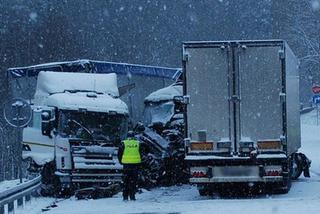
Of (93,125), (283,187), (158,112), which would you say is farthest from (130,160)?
(158,112)

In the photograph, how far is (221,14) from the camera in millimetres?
72875

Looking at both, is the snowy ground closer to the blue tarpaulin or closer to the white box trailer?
the white box trailer

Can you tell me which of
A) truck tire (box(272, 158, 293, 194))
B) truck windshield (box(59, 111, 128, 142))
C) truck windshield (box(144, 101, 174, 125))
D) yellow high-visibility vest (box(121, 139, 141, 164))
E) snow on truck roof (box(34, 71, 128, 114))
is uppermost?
snow on truck roof (box(34, 71, 128, 114))

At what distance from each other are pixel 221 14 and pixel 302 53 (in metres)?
13.1

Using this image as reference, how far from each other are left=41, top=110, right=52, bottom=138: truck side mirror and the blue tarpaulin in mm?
3346

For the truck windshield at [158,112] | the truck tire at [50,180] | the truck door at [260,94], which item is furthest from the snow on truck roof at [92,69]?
the truck door at [260,94]

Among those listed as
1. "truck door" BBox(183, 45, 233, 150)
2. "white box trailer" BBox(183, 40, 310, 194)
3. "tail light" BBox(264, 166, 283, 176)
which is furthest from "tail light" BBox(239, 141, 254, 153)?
"tail light" BBox(264, 166, 283, 176)

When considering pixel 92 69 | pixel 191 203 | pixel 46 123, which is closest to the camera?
pixel 191 203

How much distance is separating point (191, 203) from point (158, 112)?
23.7 feet

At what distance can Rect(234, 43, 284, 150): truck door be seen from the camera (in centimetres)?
1428

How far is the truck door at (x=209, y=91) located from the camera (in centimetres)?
1440

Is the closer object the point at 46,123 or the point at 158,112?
the point at 46,123

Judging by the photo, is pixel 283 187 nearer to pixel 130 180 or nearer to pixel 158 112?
pixel 130 180

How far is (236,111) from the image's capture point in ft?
47.2
